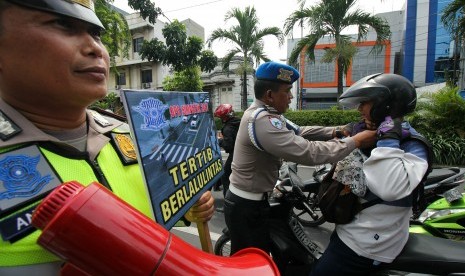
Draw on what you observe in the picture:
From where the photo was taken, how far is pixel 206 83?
82.4 feet

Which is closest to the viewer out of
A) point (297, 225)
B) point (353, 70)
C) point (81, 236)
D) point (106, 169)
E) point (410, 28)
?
point (81, 236)

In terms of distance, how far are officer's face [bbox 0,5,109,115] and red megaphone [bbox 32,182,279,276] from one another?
40 cm

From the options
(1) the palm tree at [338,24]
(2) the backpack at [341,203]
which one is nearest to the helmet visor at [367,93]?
(2) the backpack at [341,203]

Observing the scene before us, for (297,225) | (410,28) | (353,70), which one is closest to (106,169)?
(297,225)

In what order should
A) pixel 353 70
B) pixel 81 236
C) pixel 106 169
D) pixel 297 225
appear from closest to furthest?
pixel 81 236, pixel 106 169, pixel 297 225, pixel 353 70

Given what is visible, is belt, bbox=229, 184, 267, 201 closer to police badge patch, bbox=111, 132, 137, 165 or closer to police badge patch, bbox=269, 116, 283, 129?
police badge patch, bbox=269, 116, 283, 129

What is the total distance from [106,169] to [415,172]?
126cm

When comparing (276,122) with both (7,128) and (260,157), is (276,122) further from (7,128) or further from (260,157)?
(7,128)

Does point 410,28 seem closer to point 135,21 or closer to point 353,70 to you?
point 353,70

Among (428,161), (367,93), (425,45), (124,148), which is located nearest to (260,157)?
(367,93)

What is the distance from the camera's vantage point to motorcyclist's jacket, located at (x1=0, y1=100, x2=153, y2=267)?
620 millimetres

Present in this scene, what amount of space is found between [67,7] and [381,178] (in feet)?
4.34

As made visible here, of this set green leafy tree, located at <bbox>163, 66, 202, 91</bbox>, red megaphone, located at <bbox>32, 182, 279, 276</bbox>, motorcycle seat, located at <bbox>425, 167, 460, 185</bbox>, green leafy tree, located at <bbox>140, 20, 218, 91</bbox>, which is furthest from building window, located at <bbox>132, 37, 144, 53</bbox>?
red megaphone, located at <bbox>32, 182, 279, 276</bbox>

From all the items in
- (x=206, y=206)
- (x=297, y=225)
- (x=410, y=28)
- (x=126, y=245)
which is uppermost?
(x=410, y=28)
